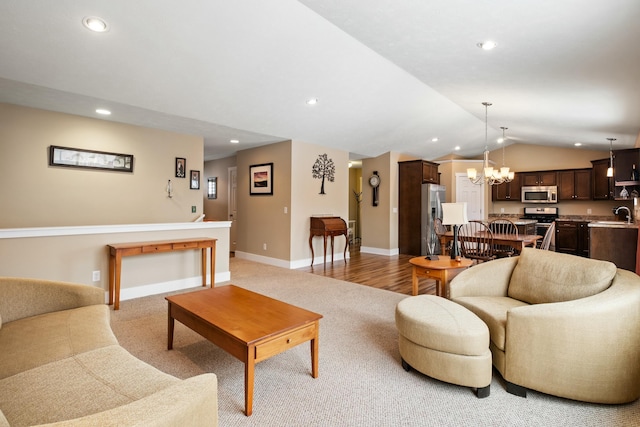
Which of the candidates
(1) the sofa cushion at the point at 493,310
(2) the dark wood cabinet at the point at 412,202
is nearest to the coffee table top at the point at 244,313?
(1) the sofa cushion at the point at 493,310

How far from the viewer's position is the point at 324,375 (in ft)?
7.61

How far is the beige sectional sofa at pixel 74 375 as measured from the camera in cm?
97

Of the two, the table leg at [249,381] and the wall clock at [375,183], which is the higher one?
the wall clock at [375,183]

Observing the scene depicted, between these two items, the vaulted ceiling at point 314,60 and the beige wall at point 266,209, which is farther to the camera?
the beige wall at point 266,209

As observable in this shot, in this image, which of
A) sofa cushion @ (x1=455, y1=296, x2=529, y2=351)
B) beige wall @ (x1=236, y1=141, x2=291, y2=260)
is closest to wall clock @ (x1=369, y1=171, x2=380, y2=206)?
beige wall @ (x1=236, y1=141, x2=291, y2=260)

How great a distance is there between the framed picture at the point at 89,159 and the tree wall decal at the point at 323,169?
324 cm

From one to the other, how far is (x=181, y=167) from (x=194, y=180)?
299mm

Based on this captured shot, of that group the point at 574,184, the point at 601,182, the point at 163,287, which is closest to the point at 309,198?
the point at 163,287

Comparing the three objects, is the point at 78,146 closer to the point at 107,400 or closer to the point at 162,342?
the point at 162,342

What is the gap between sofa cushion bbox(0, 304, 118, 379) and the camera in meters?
1.56

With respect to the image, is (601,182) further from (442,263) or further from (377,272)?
(442,263)

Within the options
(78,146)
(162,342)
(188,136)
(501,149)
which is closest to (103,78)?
(78,146)

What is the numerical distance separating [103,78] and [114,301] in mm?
2458

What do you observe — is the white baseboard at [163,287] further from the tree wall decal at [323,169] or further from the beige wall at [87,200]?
the tree wall decal at [323,169]
